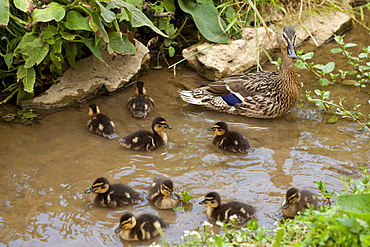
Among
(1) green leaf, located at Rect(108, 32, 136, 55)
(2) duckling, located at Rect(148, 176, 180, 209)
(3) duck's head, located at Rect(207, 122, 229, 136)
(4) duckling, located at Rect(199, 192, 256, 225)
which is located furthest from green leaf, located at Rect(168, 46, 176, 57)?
(4) duckling, located at Rect(199, 192, 256, 225)

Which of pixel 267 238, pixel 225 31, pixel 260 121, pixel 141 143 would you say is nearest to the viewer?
pixel 267 238

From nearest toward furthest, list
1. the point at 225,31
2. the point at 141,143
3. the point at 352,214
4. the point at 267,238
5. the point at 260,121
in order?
the point at 352,214 < the point at 267,238 < the point at 141,143 < the point at 260,121 < the point at 225,31

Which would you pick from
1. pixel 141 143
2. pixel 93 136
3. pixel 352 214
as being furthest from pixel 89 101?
pixel 352 214

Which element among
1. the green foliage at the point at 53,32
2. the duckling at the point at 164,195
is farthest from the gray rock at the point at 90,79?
the duckling at the point at 164,195

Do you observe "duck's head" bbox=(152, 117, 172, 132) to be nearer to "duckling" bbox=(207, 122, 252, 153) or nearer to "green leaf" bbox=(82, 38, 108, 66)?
"duckling" bbox=(207, 122, 252, 153)

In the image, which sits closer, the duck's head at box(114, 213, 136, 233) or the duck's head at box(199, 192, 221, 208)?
the duck's head at box(114, 213, 136, 233)

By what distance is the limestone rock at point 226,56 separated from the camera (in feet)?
21.3

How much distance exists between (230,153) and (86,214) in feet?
5.41

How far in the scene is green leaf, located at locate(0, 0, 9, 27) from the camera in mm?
4820

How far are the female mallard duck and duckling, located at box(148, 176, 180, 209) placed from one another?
195cm

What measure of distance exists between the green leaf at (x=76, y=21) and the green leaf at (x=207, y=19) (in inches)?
68.5

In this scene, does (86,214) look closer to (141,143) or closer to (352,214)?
(141,143)

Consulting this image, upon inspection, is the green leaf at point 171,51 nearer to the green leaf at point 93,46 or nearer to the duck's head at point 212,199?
the green leaf at point 93,46

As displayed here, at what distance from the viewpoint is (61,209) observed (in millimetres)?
4242
